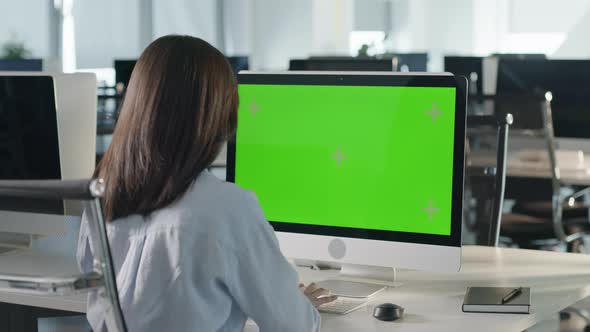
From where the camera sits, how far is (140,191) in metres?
1.50

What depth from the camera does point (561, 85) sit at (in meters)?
4.86

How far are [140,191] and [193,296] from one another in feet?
0.60

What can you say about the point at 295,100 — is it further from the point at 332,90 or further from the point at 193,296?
the point at 193,296

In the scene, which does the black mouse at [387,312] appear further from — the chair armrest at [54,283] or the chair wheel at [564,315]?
the chair wheel at [564,315]

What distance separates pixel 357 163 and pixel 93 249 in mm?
1099

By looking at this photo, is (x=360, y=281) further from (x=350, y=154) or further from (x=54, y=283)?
(x=54, y=283)

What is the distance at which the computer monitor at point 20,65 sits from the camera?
6.56m

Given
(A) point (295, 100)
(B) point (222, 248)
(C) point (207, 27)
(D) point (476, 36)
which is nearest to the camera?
(B) point (222, 248)

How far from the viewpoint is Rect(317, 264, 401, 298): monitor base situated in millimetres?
2080

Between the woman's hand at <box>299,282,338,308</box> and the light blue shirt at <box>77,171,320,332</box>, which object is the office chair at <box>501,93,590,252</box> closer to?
the woman's hand at <box>299,282,338,308</box>

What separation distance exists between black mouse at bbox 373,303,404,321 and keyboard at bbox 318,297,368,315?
7 cm

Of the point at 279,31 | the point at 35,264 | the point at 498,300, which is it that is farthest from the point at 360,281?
the point at 279,31

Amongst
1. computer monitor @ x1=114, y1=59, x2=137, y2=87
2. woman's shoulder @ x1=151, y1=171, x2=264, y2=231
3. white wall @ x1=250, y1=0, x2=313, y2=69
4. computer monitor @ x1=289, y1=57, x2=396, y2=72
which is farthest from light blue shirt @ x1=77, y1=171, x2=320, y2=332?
white wall @ x1=250, y1=0, x2=313, y2=69

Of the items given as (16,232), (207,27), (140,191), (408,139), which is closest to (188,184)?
(140,191)
